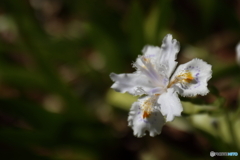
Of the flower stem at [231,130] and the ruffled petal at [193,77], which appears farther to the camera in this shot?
the flower stem at [231,130]

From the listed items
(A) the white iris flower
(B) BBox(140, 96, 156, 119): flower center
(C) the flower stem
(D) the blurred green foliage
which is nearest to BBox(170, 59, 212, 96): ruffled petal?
(A) the white iris flower

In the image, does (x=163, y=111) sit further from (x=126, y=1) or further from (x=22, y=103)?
(x=126, y=1)

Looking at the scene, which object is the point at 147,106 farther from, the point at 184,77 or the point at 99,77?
the point at 99,77

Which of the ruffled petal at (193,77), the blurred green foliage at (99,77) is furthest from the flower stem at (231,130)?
the ruffled petal at (193,77)

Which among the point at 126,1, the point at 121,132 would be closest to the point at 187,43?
the point at 126,1

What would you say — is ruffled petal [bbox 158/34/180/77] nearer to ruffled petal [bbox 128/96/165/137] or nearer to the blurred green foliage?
ruffled petal [bbox 128/96/165/137]

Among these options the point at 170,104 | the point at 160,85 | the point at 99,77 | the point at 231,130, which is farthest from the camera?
the point at 99,77

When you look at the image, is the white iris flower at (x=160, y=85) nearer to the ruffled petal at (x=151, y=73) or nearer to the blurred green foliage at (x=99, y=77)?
the ruffled petal at (x=151, y=73)

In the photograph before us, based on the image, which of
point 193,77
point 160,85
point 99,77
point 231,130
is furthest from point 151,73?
point 99,77
